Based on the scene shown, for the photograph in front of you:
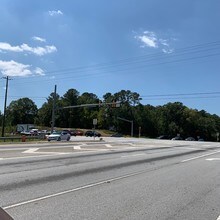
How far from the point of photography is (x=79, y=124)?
181 meters

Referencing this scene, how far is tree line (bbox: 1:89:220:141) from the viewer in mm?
158125

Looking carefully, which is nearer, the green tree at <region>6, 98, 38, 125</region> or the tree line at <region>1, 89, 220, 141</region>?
the tree line at <region>1, 89, 220, 141</region>

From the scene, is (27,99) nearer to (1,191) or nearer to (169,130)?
(169,130)

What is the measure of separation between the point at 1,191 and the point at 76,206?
8.66 ft

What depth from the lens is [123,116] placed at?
15512 centimetres

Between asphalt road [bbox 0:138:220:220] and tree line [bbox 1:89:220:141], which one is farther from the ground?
tree line [bbox 1:89:220:141]

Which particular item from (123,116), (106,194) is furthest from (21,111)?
(106,194)

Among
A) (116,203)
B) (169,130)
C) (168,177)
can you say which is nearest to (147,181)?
(168,177)

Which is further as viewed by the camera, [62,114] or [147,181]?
[62,114]

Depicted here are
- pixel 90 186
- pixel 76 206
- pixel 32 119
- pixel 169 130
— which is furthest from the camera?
pixel 32 119

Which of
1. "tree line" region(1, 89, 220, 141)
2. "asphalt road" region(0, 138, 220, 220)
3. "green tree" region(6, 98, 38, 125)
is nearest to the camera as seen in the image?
"asphalt road" region(0, 138, 220, 220)

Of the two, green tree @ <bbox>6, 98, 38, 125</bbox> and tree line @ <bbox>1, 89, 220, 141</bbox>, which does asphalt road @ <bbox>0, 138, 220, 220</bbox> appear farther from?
green tree @ <bbox>6, 98, 38, 125</bbox>

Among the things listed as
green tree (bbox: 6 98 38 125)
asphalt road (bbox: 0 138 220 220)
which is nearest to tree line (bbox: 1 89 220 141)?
green tree (bbox: 6 98 38 125)

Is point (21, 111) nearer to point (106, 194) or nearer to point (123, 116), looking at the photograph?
point (123, 116)
